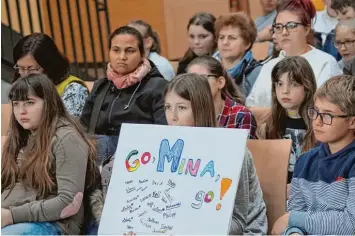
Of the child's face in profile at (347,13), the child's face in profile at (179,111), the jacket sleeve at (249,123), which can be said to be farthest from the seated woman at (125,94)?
the child's face in profile at (347,13)

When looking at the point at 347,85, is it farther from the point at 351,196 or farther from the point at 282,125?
the point at 282,125

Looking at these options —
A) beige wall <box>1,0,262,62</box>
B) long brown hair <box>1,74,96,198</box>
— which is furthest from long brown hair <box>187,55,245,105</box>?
beige wall <box>1,0,262,62</box>

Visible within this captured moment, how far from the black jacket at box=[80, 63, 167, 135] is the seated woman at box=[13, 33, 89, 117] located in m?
0.11

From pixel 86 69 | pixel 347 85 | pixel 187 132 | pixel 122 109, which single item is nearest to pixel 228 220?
pixel 187 132

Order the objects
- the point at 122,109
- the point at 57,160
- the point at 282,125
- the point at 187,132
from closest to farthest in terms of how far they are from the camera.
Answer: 1. the point at 187,132
2. the point at 57,160
3. the point at 282,125
4. the point at 122,109

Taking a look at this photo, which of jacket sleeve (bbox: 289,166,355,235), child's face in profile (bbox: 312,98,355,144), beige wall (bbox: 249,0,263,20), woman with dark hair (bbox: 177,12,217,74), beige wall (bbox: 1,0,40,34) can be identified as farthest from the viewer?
beige wall (bbox: 249,0,263,20)

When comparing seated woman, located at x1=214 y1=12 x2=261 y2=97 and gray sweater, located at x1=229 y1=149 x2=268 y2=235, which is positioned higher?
seated woman, located at x1=214 y1=12 x2=261 y2=97

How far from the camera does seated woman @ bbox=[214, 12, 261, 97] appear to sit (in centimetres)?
512

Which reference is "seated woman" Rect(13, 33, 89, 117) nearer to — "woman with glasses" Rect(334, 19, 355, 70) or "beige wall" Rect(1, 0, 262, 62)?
"woman with glasses" Rect(334, 19, 355, 70)

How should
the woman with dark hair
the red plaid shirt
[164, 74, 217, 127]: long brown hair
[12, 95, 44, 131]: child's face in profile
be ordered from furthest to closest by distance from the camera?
the woman with dark hair < the red plaid shirt < [12, 95, 44, 131]: child's face in profile < [164, 74, 217, 127]: long brown hair

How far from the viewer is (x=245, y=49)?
5227 mm

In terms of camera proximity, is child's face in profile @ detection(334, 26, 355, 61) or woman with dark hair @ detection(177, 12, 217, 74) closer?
child's face in profile @ detection(334, 26, 355, 61)

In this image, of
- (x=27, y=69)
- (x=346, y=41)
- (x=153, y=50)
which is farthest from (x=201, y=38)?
(x=27, y=69)

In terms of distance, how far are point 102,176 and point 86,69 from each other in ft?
11.5
